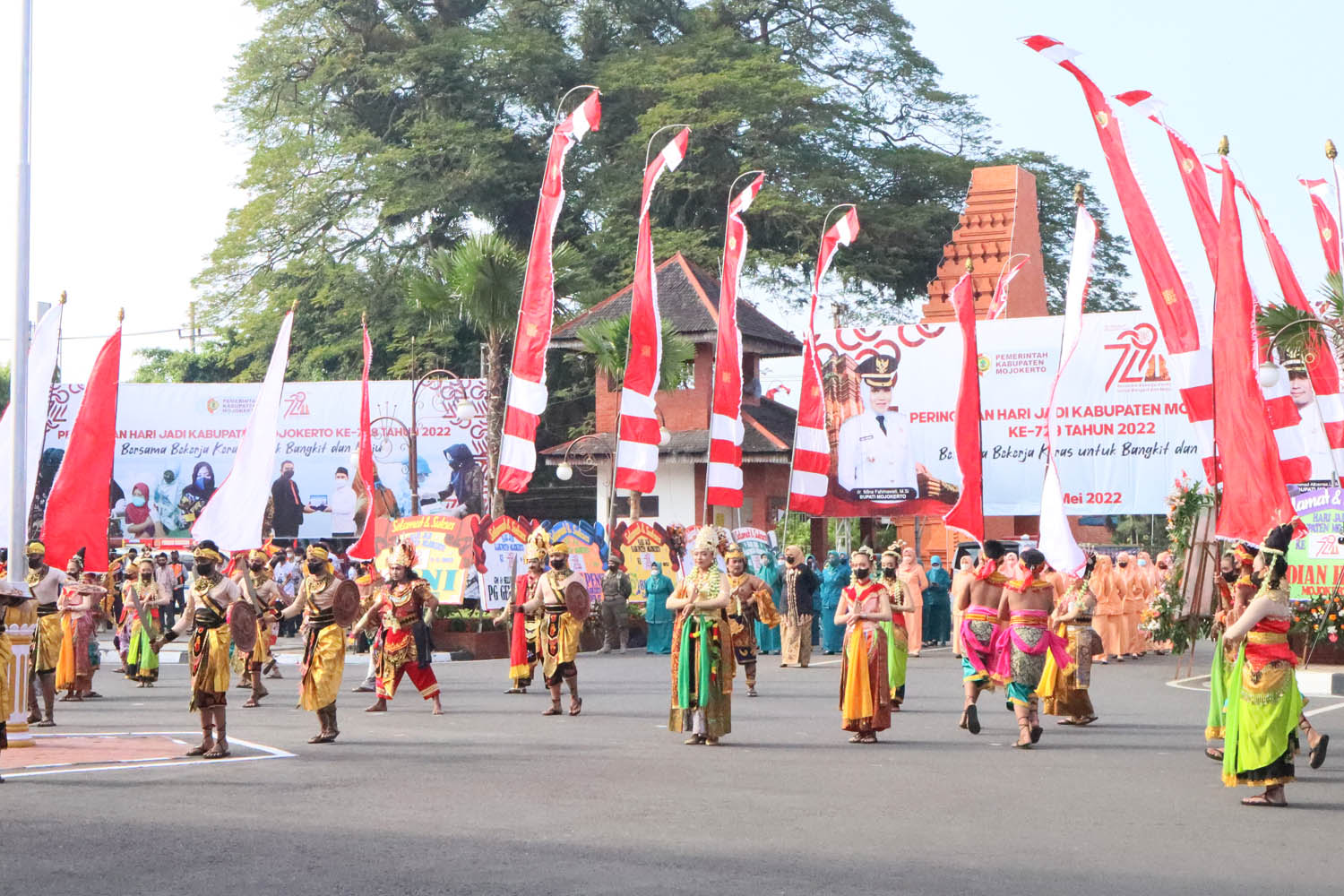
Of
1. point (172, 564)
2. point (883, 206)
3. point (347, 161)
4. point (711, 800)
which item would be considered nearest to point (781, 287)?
point (883, 206)

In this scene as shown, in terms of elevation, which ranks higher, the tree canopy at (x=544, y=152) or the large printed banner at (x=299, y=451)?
the tree canopy at (x=544, y=152)

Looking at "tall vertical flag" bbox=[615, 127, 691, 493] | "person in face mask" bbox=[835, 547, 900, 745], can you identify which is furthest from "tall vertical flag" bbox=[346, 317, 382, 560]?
"person in face mask" bbox=[835, 547, 900, 745]

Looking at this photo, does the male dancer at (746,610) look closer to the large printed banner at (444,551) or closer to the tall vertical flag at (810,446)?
the tall vertical flag at (810,446)

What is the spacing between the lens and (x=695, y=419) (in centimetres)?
3938

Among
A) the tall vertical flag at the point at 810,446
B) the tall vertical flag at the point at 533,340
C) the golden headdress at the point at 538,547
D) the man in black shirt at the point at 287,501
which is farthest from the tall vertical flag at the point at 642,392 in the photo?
the man in black shirt at the point at 287,501

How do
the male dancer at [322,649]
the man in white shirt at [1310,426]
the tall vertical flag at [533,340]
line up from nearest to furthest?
the male dancer at [322,649], the tall vertical flag at [533,340], the man in white shirt at [1310,426]

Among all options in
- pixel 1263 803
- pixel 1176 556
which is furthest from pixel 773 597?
pixel 1263 803

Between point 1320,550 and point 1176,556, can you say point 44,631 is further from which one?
point 1320,550

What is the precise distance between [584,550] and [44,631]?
11.9 meters

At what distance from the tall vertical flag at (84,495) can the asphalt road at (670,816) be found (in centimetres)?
178

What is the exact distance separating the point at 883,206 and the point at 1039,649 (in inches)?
1366

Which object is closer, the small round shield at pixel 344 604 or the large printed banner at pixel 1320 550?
the small round shield at pixel 344 604

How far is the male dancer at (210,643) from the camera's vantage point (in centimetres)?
1254

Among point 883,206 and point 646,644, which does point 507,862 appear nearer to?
point 646,644
